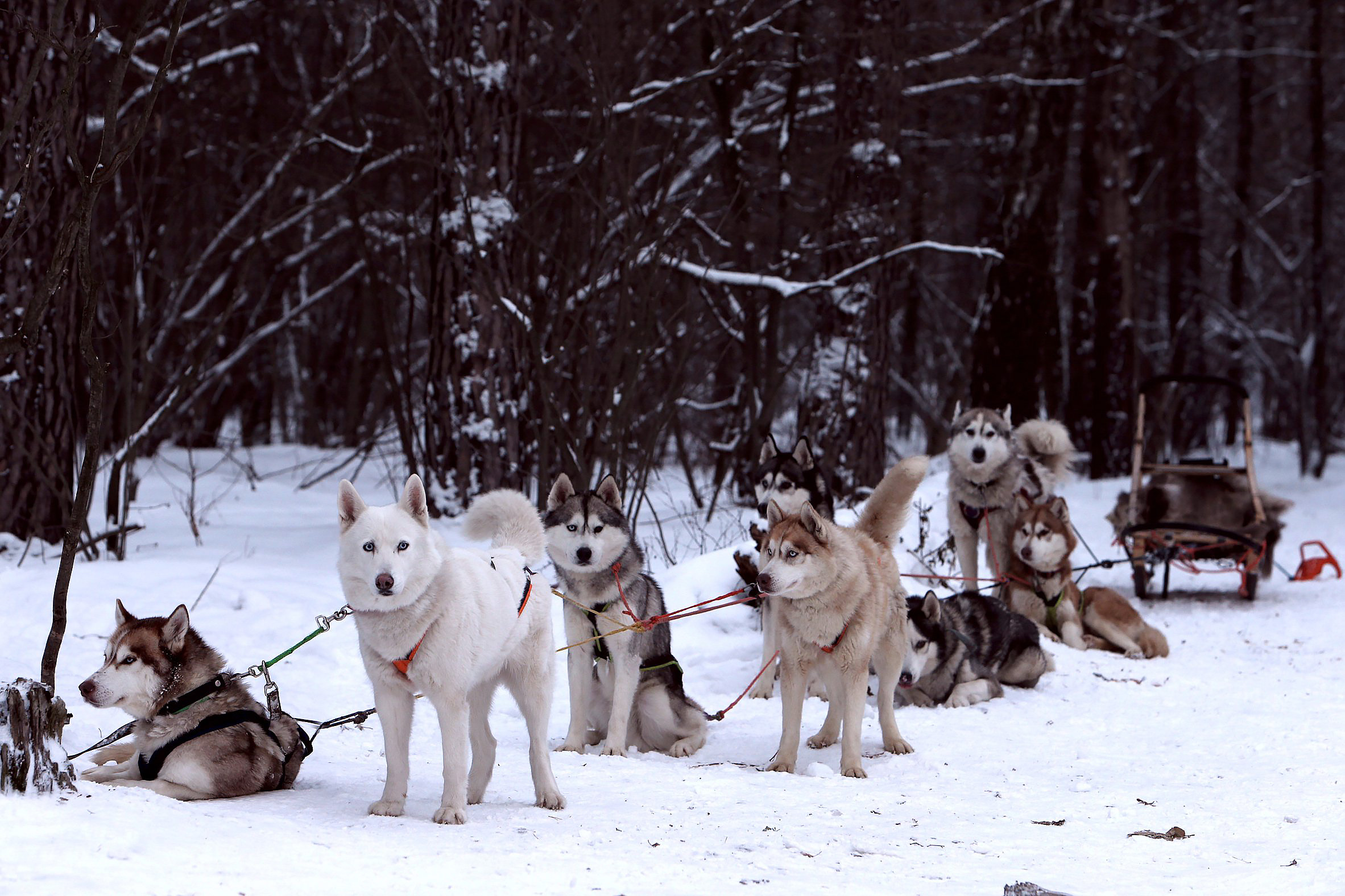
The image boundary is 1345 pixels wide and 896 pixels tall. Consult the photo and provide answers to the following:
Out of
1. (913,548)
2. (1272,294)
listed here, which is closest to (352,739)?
(913,548)

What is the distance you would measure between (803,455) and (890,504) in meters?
1.47

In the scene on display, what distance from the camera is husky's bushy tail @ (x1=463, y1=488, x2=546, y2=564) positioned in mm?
4285

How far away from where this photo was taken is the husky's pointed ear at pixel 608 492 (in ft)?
17.5

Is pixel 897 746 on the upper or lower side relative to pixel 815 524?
lower

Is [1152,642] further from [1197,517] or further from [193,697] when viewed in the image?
[193,697]

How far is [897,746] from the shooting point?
520cm

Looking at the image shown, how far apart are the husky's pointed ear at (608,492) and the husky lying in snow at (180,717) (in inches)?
72.3

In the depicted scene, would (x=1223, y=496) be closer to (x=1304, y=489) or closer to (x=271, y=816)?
(x=271, y=816)

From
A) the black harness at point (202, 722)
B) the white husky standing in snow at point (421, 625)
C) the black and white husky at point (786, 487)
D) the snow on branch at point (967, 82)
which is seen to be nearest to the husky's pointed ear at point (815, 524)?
the black and white husky at point (786, 487)

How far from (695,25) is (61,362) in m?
6.63

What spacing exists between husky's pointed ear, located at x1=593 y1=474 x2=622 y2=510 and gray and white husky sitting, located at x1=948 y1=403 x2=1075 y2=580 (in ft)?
12.0

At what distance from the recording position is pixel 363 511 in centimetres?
359

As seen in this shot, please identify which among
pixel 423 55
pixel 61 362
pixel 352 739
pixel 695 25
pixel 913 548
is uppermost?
pixel 695 25

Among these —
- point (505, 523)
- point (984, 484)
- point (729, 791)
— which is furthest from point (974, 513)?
point (505, 523)
